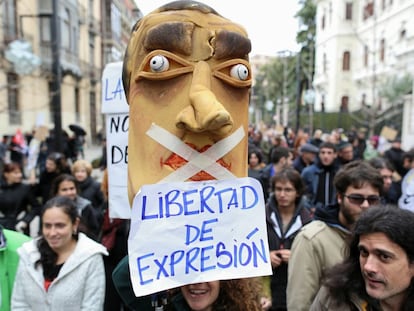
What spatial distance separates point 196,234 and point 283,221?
5.88 feet

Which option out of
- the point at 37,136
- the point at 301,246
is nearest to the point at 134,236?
the point at 301,246

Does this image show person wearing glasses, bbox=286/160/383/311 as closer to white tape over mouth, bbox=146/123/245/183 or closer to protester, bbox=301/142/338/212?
white tape over mouth, bbox=146/123/245/183

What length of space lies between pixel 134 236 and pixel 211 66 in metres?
0.76

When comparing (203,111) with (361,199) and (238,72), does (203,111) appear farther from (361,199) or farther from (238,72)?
(361,199)

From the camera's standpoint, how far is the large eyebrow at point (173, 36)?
5.86 ft

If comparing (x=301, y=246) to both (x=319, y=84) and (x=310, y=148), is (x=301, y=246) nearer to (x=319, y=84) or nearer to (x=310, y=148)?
(x=310, y=148)

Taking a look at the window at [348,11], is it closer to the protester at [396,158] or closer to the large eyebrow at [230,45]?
the protester at [396,158]

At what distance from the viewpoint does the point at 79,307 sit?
262cm

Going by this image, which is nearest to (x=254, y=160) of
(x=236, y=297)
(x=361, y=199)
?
(x=361, y=199)

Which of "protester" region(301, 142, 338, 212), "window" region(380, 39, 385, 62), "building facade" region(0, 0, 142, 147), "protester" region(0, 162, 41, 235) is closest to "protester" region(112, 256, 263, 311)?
"protester" region(0, 162, 41, 235)

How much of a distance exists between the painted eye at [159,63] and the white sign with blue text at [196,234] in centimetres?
48

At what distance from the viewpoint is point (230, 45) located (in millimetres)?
1846

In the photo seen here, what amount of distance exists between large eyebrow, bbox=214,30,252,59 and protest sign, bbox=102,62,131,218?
1.21m

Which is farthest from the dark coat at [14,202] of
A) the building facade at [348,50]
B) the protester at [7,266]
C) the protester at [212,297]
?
the building facade at [348,50]
